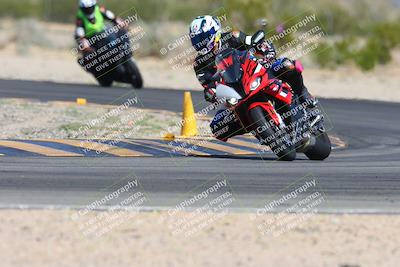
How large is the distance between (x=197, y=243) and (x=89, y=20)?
15.1 metres

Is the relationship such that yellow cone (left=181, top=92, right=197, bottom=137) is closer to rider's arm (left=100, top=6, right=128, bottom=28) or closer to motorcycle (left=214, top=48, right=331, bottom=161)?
motorcycle (left=214, top=48, right=331, bottom=161)

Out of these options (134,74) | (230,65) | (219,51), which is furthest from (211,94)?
(134,74)

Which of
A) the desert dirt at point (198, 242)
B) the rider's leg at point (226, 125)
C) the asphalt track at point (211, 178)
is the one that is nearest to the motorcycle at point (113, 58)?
the asphalt track at point (211, 178)

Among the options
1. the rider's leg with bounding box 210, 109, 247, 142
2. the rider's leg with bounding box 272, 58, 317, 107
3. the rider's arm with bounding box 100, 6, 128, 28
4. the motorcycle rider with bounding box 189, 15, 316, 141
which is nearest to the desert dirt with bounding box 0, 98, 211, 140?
the rider's leg with bounding box 210, 109, 247, 142

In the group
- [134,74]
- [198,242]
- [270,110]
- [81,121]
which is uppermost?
[198,242]

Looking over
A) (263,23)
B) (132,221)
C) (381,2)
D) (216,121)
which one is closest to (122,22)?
(216,121)

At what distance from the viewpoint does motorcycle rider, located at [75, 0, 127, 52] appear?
2241cm

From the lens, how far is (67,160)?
12.4 m

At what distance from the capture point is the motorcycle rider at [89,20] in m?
22.4

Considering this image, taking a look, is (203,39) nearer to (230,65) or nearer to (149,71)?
(230,65)

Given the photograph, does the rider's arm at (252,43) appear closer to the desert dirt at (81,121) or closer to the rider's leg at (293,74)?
the rider's leg at (293,74)

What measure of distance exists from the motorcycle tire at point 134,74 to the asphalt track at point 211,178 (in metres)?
8.49

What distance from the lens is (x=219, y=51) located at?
495 inches

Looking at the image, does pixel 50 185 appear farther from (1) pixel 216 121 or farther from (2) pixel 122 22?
(2) pixel 122 22
